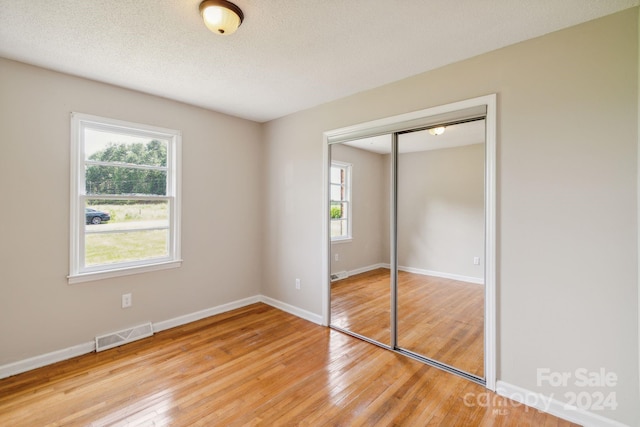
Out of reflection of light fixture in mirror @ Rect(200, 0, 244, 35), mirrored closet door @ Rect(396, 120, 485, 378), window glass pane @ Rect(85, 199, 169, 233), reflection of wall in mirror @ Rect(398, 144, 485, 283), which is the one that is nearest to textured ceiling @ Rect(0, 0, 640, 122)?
reflection of light fixture in mirror @ Rect(200, 0, 244, 35)

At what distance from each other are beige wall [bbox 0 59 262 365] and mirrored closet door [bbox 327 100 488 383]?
1.54m

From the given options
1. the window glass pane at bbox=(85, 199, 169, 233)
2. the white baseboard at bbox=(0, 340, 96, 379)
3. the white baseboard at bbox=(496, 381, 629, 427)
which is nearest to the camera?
the white baseboard at bbox=(496, 381, 629, 427)

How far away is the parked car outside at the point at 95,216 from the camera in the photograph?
9.22ft

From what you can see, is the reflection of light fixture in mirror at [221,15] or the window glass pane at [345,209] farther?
the window glass pane at [345,209]

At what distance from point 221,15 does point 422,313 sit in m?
2.90

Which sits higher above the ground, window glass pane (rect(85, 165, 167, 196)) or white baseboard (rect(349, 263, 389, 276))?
window glass pane (rect(85, 165, 167, 196))

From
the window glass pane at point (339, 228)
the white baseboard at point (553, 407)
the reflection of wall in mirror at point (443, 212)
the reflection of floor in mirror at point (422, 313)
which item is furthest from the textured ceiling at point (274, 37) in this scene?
the white baseboard at point (553, 407)

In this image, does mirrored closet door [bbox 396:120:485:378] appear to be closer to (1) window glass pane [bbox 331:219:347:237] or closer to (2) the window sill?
(1) window glass pane [bbox 331:219:347:237]

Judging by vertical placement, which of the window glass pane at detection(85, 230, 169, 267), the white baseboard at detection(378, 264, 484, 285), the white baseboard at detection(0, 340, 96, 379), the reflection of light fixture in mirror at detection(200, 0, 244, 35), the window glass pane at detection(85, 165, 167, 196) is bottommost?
the white baseboard at detection(0, 340, 96, 379)

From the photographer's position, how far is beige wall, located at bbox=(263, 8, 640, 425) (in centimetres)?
175

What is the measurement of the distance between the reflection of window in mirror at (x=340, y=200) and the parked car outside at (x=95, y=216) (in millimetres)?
2343

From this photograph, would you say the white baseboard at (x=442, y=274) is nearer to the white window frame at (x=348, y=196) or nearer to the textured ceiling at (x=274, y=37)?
the white window frame at (x=348, y=196)

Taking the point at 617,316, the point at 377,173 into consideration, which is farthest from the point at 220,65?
the point at 617,316

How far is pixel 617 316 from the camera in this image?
1773 mm
